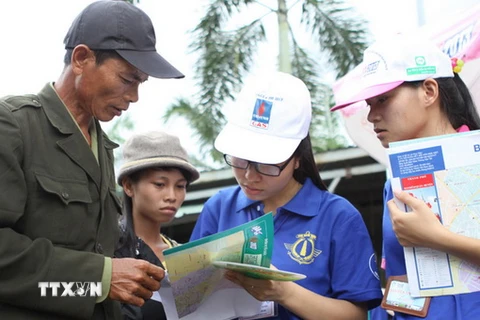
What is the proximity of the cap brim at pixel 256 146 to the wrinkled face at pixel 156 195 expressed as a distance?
83 centimetres

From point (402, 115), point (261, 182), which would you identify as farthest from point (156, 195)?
point (402, 115)

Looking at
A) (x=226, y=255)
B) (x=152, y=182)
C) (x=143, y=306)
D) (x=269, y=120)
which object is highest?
(x=269, y=120)

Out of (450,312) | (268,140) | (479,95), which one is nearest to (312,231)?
(268,140)

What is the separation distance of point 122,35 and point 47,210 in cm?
63

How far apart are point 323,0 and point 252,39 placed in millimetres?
1233

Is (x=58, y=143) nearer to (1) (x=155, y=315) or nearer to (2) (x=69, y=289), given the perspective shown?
(2) (x=69, y=289)

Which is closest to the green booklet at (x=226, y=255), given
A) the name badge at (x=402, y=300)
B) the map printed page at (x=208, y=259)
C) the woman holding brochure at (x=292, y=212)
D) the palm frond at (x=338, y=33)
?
the map printed page at (x=208, y=259)

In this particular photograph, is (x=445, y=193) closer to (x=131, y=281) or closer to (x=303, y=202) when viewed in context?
(x=303, y=202)

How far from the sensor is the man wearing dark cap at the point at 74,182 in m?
2.08

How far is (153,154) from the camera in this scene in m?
3.49

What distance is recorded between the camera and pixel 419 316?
2297 millimetres

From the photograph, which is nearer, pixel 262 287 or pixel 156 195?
pixel 262 287

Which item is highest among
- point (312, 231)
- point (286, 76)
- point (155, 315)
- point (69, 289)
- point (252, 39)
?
point (252, 39)

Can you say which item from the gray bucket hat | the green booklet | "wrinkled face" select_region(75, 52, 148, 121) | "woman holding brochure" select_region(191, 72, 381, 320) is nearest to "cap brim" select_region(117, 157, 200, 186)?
the gray bucket hat
